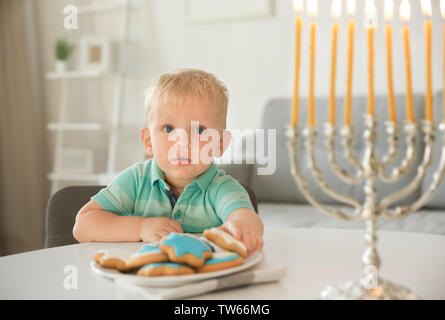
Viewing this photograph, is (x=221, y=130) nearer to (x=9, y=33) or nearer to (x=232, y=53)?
(x=232, y=53)

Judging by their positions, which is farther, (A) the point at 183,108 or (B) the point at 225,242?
(A) the point at 183,108

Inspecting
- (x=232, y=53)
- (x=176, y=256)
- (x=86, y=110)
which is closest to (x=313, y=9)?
(x=176, y=256)

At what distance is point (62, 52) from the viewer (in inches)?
141

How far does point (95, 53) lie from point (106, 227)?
283 cm

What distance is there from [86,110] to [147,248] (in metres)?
3.37

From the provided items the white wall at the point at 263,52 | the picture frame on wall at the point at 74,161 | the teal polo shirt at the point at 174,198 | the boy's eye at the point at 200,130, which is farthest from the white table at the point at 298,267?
the picture frame on wall at the point at 74,161

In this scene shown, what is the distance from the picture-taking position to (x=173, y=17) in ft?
11.5

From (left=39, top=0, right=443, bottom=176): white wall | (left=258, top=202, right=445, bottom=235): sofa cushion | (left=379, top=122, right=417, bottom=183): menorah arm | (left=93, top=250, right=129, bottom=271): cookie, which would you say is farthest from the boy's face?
(left=39, top=0, right=443, bottom=176): white wall

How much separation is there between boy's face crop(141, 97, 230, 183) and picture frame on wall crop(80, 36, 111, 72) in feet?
8.43

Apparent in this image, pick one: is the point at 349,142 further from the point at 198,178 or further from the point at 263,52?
the point at 263,52

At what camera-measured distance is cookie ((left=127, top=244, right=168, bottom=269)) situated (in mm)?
601

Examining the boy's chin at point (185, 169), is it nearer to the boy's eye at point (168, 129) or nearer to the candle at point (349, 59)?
the boy's eye at point (168, 129)

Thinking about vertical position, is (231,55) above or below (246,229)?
above

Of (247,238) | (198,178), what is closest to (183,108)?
(198,178)
